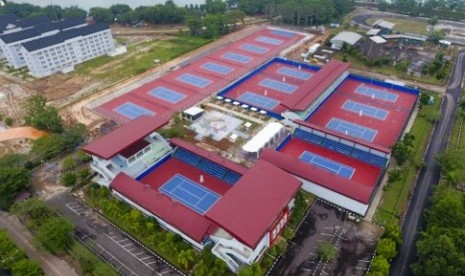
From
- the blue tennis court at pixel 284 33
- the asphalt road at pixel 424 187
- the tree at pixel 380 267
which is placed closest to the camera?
the tree at pixel 380 267

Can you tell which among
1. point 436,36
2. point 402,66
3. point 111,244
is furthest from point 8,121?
point 436,36

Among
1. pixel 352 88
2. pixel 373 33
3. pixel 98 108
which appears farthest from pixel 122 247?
pixel 373 33

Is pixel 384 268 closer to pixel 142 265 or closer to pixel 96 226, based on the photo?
pixel 142 265

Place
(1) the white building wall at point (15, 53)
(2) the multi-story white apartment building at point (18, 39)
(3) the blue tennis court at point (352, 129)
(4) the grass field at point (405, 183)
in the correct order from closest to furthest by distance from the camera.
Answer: (4) the grass field at point (405, 183)
(3) the blue tennis court at point (352, 129)
(1) the white building wall at point (15, 53)
(2) the multi-story white apartment building at point (18, 39)

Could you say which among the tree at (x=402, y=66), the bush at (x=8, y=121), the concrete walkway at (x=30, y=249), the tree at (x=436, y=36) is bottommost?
the concrete walkway at (x=30, y=249)

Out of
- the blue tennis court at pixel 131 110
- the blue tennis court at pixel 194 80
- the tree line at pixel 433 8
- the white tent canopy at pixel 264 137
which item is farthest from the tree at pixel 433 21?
the blue tennis court at pixel 131 110

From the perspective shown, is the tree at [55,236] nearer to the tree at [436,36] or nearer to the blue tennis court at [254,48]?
the blue tennis court at [254,48]
